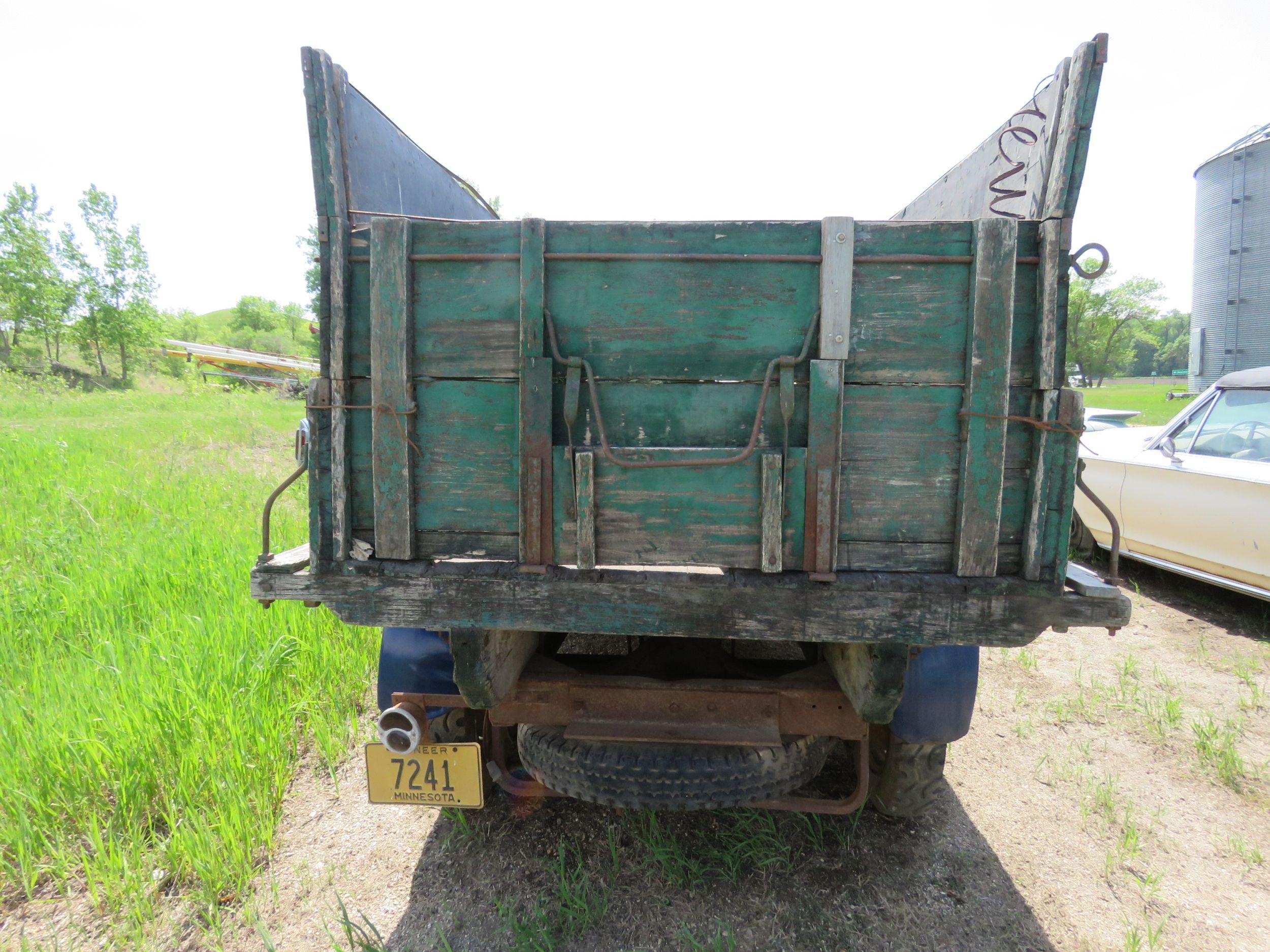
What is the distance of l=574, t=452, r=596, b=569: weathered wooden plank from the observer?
4.75 ft

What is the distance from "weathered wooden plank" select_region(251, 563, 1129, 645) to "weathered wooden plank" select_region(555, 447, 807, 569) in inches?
2.0

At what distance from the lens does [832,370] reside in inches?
56.2

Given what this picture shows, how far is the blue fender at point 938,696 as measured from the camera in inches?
76.5

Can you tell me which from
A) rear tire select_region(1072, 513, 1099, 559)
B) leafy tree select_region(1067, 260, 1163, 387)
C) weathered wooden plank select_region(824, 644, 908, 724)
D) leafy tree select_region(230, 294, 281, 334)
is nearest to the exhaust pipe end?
weathered wooden plank select_region(824, 644, 908, 724)

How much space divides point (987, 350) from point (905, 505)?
0.39 metres

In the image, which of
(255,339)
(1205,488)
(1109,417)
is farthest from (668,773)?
(255,339)

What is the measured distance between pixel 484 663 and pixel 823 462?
100 cm

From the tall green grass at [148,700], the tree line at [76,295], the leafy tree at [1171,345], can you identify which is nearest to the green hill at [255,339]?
the tree line at [76,295]

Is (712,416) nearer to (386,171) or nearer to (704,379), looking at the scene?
(704,379)

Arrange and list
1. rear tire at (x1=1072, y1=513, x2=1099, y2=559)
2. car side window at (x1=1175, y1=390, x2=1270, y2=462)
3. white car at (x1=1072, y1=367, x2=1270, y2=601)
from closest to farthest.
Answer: white car at (x1=1072, y1=367, x2=1270, y2=601)
car side window at (x1=1175, y1=390, x2=1270, y2=462)
rear tire at (x1=1072, y1=513, x2=1099, y2=559)

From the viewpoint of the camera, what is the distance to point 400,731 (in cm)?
171

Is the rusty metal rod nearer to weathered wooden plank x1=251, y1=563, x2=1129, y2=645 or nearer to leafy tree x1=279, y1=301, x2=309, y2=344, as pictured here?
weathered wooden plank x1=251, y1=563, x2=1129, y2=645

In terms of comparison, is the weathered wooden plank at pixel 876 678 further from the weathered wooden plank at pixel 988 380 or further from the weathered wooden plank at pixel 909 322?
the weathered wooden plank at pixel 909 322

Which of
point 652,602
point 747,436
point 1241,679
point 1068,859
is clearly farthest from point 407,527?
point 1241,679
